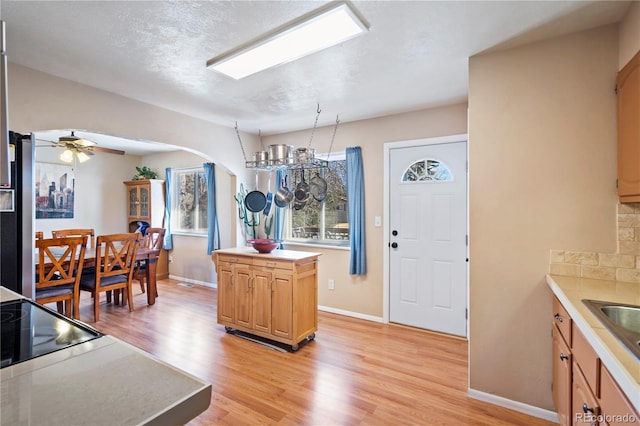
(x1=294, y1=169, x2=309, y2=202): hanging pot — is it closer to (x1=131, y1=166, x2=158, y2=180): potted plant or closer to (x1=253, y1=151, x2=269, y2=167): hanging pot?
(x1=253, y1=151, x2=269, y2=167): hanging pot

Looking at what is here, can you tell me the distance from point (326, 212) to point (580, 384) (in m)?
3.23

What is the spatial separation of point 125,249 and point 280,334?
2375 millimetres

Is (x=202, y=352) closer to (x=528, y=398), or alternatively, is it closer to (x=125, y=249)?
(x=125, y=249)

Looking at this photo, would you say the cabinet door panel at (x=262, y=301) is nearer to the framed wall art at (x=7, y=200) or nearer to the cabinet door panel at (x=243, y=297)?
the cabinet door panel at (x=243, y=297)

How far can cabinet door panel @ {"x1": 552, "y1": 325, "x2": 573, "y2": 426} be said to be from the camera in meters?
1.57

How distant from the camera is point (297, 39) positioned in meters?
1.74

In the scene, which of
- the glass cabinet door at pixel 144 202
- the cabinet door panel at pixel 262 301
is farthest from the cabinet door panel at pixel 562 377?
the glass cabinet door at pixel 144 202

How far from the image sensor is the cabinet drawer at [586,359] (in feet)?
3.88

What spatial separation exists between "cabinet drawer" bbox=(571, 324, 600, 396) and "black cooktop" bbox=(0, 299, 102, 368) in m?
1.77

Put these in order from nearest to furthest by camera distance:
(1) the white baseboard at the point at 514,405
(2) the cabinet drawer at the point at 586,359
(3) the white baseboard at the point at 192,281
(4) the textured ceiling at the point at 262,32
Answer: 1. (2) the cabinet drawer at the point at 586,359
2. (4) the textured ceiling at the point at 262,32
3. (1) the white baseboard at the point at 514,405
4. (3) the white baseboard at the point at 192,281

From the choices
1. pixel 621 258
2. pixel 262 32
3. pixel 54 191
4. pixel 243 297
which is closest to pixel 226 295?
pixel 243 297

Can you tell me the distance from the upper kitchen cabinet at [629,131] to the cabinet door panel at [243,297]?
292 centimetres

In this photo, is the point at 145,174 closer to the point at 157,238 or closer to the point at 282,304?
the point at 157,238

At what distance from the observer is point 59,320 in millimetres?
1128
